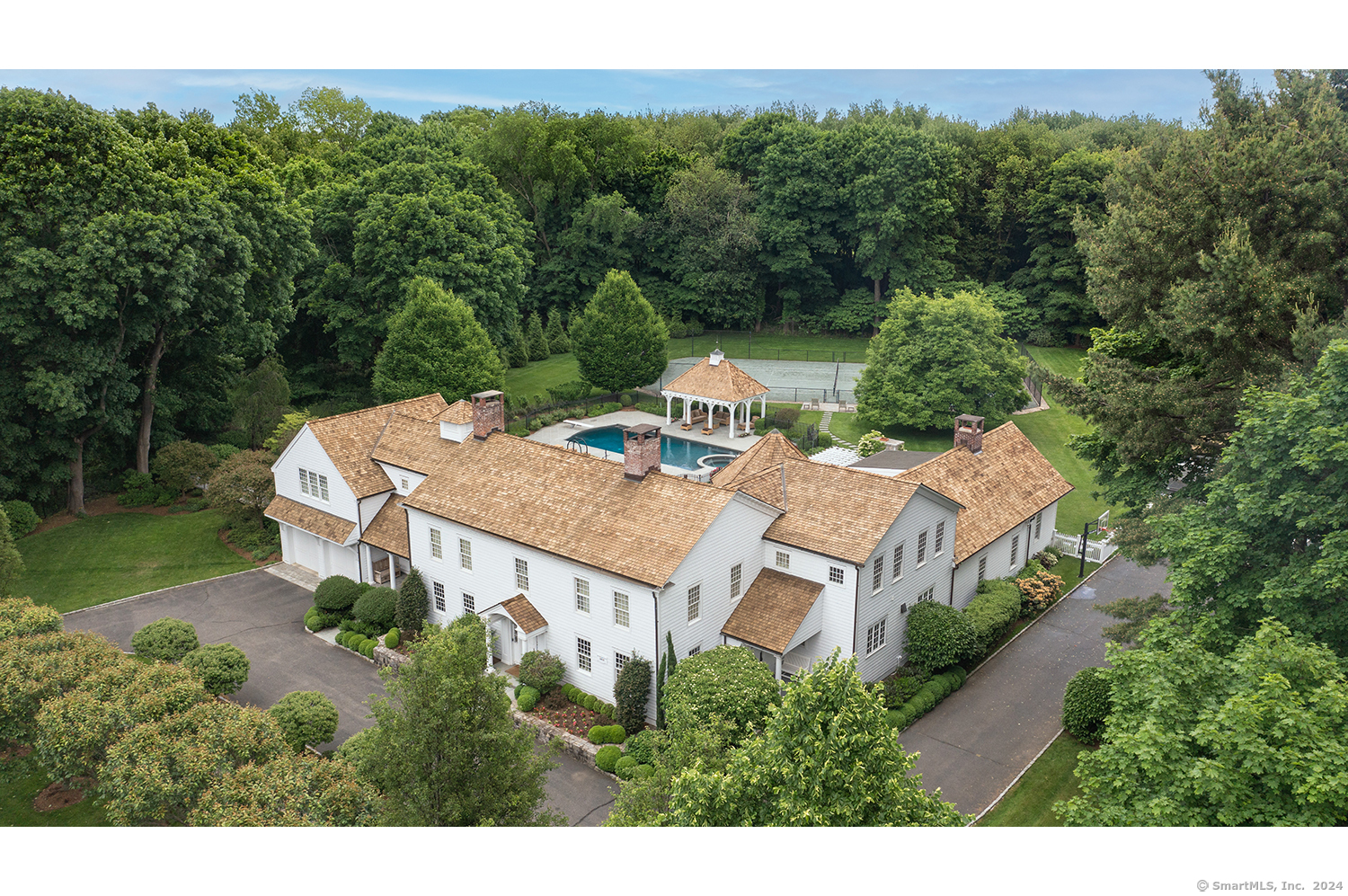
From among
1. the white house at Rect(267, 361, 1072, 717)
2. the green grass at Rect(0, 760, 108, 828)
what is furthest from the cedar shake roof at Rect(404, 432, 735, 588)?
the green grass at Rect(0, 760, 108, 828)

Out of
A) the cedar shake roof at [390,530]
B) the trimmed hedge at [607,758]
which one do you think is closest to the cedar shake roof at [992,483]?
the trimmed hedge at [607,758]

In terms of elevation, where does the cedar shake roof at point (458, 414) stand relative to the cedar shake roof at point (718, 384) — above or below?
above

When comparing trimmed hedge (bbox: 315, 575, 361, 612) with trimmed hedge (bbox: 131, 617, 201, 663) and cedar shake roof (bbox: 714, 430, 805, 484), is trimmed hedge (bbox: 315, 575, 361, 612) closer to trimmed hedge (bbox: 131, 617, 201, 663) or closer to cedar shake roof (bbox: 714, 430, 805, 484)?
trimmed hedge (bbox: 131, 617, 201, 663)

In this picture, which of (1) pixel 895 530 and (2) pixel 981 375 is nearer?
(1) pixel 895 530

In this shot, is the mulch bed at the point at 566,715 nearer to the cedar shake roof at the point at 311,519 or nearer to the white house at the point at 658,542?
the white house at the point at 658,542

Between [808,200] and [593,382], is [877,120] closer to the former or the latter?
[808,200]

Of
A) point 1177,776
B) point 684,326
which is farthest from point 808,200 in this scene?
point 1177,776
